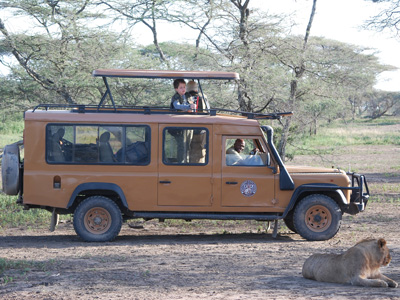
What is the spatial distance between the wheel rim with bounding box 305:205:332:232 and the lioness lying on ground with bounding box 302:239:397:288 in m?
2.73

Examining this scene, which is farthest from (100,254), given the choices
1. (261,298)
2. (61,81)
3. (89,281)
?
(61,81)

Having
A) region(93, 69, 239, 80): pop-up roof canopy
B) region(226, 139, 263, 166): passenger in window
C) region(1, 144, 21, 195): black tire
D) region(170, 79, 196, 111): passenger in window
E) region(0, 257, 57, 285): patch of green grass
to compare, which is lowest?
region(0, 257, 57, 285): patch of green grass

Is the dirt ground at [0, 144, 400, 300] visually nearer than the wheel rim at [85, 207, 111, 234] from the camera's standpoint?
Yes

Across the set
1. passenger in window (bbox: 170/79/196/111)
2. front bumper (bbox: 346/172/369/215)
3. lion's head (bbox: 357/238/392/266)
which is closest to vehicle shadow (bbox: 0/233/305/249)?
front bumper (bbox: 346/172/369/215)

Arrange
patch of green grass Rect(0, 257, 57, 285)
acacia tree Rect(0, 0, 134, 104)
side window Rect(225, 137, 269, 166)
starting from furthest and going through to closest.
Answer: acacia tree Rect(0, 0, 134, 104), side window Rect(225, 137, 269, 166), patch of green grass Rect(0, 257, 57, 285)

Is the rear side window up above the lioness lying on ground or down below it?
above

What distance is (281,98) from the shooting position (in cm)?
1463

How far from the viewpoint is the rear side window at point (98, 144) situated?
29.3ft

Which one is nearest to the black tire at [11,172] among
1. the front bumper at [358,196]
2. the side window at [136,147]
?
the side window at [136,147]

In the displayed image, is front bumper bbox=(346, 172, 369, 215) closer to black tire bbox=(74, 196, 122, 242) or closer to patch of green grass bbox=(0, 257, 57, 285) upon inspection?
black tire bbox=(74, 196, 122, 242)

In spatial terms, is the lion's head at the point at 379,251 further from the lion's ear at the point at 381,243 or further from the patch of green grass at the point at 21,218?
the patch of green grass at the point at 21,218

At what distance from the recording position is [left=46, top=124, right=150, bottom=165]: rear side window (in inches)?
352

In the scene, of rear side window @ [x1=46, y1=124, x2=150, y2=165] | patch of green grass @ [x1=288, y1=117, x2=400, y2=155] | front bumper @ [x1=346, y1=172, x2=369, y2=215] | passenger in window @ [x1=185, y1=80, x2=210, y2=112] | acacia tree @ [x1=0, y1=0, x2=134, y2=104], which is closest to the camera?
rear side window @ [x1=46, y1=124, x2=150, y2=165]

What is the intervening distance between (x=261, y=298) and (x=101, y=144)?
155 inches
